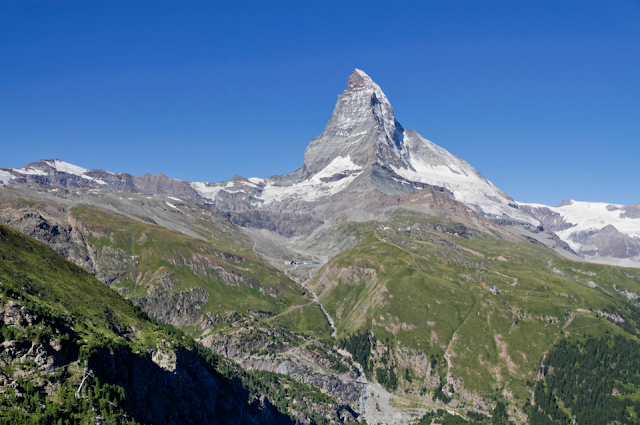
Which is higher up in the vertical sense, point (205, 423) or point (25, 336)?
point (25, 336)

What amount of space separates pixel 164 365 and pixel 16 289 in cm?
6013

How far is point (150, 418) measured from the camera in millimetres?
147375

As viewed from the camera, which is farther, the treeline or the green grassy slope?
the green grassy slope

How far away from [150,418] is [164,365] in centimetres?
3372

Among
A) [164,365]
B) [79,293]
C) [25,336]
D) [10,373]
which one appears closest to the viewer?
[10,373]

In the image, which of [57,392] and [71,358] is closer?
[57,392]

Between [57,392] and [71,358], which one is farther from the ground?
[71,358]

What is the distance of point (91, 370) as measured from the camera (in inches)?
5025

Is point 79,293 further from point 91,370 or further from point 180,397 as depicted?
point 91,370

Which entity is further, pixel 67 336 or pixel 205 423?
pixel 205 423

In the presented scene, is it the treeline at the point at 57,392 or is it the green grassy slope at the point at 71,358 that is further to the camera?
the green grassy slope at the point at 71,358

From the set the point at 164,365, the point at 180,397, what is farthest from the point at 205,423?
the point at 164,365

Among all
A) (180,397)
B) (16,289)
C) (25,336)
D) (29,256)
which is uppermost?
(29,256)

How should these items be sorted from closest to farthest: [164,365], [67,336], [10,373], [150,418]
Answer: [10,373] → [67,336] → [150,418] → [164,365]
